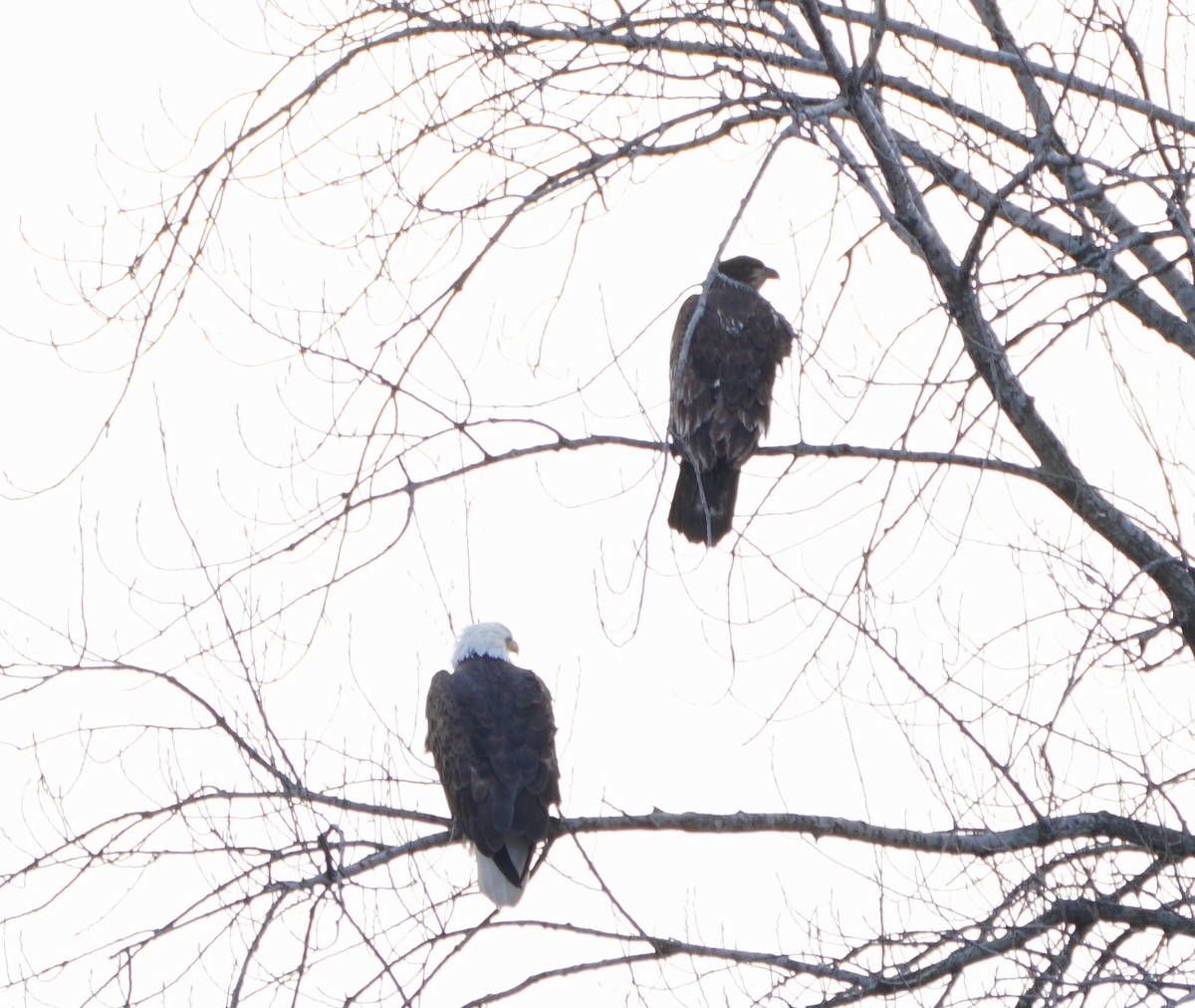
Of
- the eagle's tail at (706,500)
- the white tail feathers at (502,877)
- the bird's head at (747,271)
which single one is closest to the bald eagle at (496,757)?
the white tail feathers at (502,877)

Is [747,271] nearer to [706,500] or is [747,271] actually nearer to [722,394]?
[722,394]

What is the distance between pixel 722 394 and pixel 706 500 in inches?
23.8

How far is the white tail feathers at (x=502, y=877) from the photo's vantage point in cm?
548

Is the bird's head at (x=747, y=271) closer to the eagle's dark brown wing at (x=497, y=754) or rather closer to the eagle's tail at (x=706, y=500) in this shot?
the eagle's tail at (x=706, y=500)

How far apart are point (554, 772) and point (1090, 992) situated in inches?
89.9

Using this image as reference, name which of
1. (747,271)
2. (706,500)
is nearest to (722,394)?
(706,500)

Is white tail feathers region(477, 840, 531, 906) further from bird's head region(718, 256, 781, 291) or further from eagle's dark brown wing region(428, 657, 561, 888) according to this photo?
bird's head region(718, 256, 781, 291)

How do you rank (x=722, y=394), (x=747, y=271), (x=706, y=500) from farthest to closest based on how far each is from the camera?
(x=747, y=271)
(x=722, y=394)
(x=706, y=500)

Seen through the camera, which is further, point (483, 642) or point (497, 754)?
point (483, 642)

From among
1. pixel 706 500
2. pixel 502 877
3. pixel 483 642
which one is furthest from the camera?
pixel 483 642

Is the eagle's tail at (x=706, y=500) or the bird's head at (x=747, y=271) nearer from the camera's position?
the eagle's tail at (x=706, y=500)

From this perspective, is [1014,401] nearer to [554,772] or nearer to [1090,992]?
[1090,992]

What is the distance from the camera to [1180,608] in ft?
15.9

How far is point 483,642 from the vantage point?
6758mm
